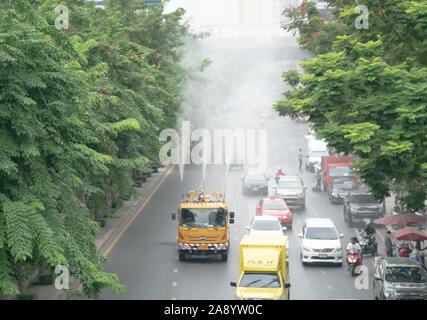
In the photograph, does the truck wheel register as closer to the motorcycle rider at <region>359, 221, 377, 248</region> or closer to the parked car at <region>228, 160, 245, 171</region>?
the motorcycle rider at <region>359, 221, 377, 248</region>

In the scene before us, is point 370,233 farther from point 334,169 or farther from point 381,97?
point 334,169

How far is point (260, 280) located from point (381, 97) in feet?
21.5

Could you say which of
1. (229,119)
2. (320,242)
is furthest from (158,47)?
(229,119)

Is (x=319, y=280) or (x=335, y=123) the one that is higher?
(x=335, y=123)

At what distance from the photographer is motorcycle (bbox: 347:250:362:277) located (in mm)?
26844

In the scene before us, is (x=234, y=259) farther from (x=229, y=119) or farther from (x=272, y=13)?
(x=272, y=13)

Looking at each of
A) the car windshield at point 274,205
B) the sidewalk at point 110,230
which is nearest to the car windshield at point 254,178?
the sidewalk at point 110,230

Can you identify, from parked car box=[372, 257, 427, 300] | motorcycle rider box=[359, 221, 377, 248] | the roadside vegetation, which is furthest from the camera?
Answer: motorcycle rider box=[359, 221, 377, 248]

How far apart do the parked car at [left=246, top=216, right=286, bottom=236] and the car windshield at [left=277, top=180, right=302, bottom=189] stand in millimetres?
11572

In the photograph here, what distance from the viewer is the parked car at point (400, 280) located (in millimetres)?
20578

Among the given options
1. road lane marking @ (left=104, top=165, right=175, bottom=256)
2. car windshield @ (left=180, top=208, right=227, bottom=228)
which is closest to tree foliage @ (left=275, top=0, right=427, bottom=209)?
car windshield @ (left=180, top=208, right=227, bottom=228)

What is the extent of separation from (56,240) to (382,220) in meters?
18.9

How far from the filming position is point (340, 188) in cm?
4469

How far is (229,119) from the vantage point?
8269 cm
